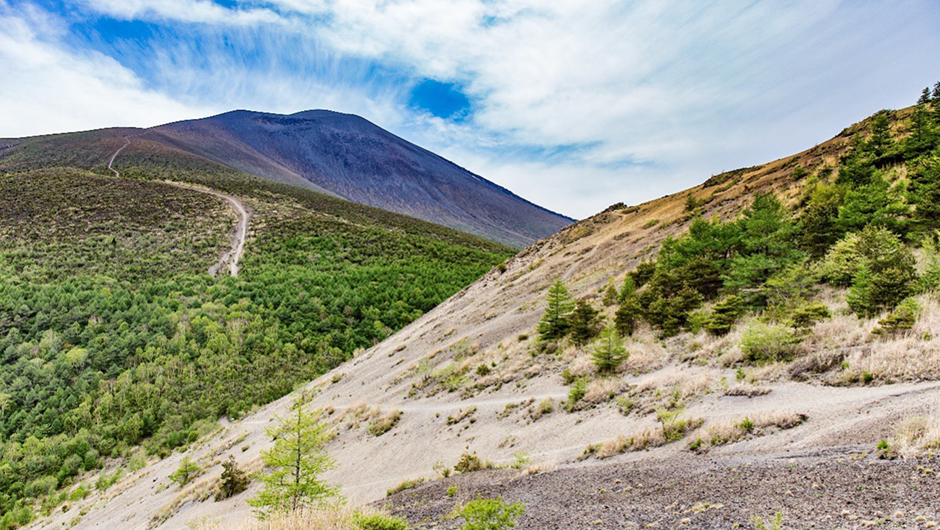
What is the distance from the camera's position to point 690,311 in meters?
14.6

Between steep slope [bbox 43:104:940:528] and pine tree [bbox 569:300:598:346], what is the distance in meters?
0.52

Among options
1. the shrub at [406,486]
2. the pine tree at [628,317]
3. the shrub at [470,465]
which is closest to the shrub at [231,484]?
the shrub at [406,486]

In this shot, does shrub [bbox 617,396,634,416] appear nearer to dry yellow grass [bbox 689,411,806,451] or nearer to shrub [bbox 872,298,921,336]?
dry yellow grass [bbox 689,411,806,451]

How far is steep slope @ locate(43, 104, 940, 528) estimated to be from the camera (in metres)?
6.48

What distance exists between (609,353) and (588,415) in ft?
8.27

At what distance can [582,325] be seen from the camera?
1633 centimetres

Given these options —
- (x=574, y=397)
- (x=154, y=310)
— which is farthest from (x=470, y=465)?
→ (x=154, y=310)

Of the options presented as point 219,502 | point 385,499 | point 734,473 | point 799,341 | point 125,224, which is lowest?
point 219,502

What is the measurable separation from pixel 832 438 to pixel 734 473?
1.62 meters

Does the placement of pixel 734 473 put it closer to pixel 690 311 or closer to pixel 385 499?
pixel 385 499

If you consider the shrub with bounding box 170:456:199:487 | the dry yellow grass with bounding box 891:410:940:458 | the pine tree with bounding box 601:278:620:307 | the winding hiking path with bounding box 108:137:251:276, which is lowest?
the shrub with bounding box 170:456:199:487

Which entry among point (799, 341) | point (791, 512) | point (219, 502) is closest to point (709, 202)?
point (799, 341)

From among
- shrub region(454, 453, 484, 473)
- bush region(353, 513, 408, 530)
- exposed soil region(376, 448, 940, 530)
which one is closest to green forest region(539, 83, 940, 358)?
exposed soil region(376, 448, 940, 530)

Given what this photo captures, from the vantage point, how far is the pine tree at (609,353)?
12.7 meters
